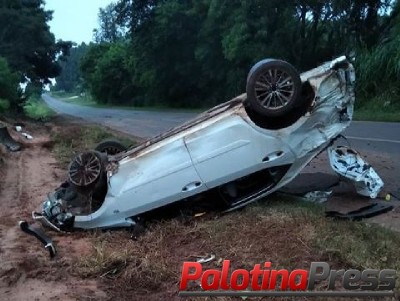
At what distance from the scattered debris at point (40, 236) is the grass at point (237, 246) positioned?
0.47 m

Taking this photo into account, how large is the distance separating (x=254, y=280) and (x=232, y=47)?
26054 millimetres

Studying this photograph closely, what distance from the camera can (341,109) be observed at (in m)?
6.36

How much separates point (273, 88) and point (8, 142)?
41.4 feet

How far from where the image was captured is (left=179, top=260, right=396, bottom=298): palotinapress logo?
3797mm

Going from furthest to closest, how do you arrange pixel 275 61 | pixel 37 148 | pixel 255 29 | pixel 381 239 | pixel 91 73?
pixel 91 73
pixel 255 29
pixel 37 148
pixel 275 61
pixel 381 239

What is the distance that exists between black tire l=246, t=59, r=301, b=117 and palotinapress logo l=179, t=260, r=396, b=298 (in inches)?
95.4

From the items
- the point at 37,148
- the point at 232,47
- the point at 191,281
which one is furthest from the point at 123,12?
the point at 191,281

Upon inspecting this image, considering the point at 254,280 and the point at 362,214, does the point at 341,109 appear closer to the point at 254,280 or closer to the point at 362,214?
the point at 362,214

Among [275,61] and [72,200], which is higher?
[275,61]

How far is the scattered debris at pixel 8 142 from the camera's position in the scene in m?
15.8

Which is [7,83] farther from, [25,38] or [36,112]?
[36,112]

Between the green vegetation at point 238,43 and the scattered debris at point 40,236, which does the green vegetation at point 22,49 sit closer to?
the green vegetation at point 238,43

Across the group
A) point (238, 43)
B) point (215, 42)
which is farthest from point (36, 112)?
point (238, 43)

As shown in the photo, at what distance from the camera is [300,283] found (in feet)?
13.0
